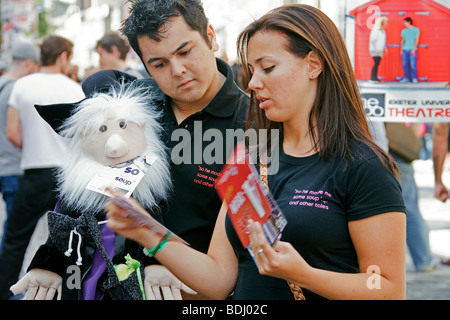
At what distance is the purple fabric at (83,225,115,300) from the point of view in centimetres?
220

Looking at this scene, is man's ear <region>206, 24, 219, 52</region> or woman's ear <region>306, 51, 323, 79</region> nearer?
woman's ear <region>306, 51, 323, 79</region>

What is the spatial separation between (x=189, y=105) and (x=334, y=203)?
0.91 meters

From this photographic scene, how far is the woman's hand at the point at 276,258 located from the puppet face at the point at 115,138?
2.70 ft

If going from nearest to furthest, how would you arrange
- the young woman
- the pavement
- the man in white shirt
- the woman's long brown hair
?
the young woman, the woman's long brown hair, the pavement, the man in white shirt

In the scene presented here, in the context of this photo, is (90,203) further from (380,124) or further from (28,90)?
(28,90)

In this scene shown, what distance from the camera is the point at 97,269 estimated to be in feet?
7.33

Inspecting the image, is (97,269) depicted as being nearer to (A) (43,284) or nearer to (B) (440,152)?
(A) (43,284)

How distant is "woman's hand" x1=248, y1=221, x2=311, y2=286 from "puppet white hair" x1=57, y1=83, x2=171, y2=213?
2.42 feet

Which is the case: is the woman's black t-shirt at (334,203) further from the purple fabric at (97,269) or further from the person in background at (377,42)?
the person in background at (377,42)

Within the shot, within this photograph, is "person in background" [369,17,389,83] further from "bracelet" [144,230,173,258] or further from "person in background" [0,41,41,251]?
"person in background" [0,41,41,251]

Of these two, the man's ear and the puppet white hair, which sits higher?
the man's ear

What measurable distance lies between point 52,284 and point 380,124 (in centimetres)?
271

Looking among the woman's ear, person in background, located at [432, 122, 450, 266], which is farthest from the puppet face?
person in background, located at [432, 122, 450, 266]
